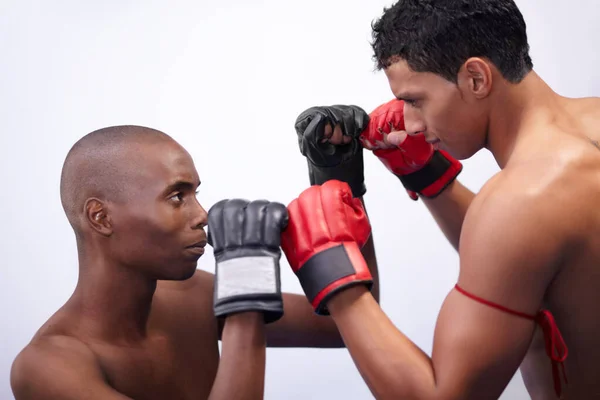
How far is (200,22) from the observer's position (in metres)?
2.86

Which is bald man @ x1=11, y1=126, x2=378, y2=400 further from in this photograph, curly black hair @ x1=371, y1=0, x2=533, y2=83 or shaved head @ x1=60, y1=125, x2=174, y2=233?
curly black hair @ x1=371, y1=0, x2=533, y2=83

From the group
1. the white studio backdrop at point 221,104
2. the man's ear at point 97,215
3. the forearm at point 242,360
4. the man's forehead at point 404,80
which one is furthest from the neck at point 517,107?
the white studio backdrop at point 221,104

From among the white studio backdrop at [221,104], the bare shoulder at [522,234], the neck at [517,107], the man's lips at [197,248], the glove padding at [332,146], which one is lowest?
the bare shoulder at [522,234]

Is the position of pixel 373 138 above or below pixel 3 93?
below

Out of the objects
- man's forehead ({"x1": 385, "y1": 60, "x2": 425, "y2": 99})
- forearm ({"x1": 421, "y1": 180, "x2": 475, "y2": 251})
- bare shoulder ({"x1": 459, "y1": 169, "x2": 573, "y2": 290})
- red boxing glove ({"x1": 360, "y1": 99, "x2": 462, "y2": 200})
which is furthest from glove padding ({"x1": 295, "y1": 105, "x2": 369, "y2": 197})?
bare shoulder ({"x1": 459, "y1": 169, "x2": 573, "y2": 290})

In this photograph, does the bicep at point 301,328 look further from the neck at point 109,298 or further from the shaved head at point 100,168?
the shaved head at point 100,168

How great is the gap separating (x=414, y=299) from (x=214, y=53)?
124 centimetres

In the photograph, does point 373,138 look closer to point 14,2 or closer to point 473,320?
point 473,320

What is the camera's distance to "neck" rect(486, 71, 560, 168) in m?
1.55

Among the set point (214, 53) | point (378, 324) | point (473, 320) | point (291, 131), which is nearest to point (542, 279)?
point (473, 320)

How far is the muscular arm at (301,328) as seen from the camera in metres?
1.94

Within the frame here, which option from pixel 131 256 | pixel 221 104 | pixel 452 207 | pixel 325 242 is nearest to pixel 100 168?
pixel 131 256

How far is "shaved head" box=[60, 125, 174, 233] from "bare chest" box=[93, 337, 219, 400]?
0.32 m

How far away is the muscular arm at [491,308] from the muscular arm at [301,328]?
529 mm
